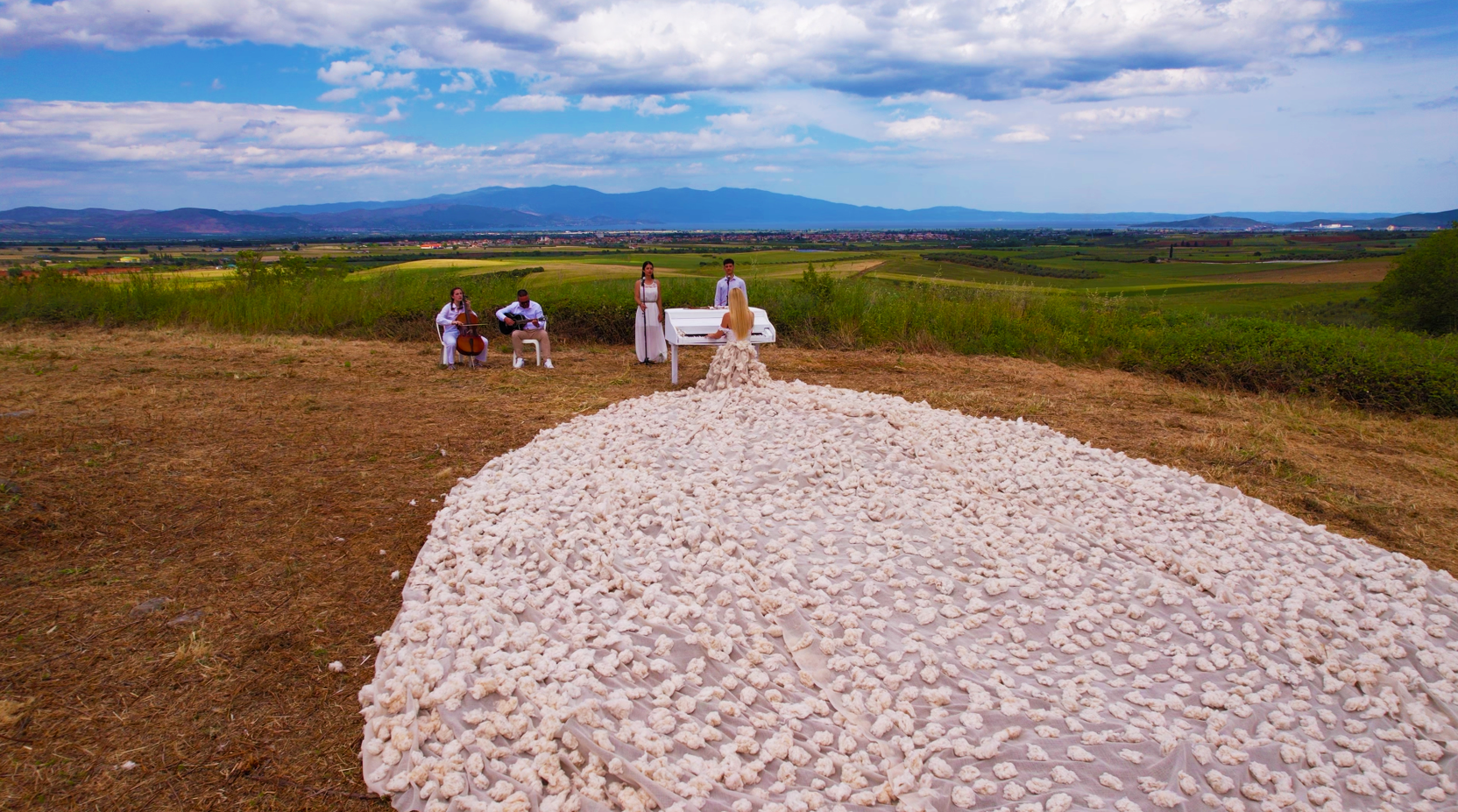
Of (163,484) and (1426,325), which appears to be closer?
(163,484)

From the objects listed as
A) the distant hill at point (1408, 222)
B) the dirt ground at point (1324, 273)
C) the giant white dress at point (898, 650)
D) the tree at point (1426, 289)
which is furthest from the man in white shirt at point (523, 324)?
the distant hill at point (1408, 222)

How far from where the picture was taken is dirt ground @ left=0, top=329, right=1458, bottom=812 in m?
2.75

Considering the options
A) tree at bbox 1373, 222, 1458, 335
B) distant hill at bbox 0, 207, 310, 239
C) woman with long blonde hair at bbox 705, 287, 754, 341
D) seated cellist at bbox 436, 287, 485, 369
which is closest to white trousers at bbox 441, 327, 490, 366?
seated cellist at bbox 436, 287, 485, 369

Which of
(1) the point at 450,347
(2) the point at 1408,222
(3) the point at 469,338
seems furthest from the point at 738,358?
(2) the point at 1408,222

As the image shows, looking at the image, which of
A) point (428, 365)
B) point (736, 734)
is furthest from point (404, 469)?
point (428, 365)

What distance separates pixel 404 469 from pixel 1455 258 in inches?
616

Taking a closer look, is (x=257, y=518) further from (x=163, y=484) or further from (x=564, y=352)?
(x=564, y=352)

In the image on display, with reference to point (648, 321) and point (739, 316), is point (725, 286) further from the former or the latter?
point (739, 316)

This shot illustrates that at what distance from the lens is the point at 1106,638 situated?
3.35 metres

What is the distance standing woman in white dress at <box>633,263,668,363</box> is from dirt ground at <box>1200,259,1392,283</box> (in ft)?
54.6

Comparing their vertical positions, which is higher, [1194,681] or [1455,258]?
[1455,258]

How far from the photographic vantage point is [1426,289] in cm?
1261

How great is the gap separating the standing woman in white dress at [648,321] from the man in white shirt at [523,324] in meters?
1.23

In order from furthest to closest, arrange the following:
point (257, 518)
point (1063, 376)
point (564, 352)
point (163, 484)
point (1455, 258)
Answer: point (1455, 258) → point (564, 352) → point (1063, 376) → point (163, 484) → point (257, 518)
